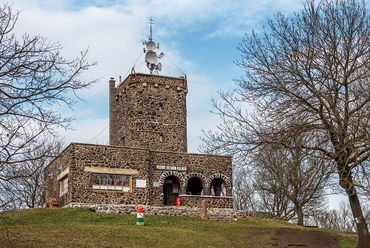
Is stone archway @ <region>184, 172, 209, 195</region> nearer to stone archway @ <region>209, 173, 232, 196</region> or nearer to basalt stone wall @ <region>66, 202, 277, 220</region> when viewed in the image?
stone archway @ <region>209, 173, 232, 196</region>

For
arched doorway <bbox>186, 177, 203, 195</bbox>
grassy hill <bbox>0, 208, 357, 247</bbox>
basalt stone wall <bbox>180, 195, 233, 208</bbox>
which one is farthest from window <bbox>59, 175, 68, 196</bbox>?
arched doorway <bbox>186, 177, 203, 195</bbox>

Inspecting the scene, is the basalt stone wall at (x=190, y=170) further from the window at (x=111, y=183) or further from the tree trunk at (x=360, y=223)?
the tree trunk at (x=360, y=223)

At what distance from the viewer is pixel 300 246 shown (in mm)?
22891

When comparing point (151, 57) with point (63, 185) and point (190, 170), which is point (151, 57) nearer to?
point (190, 170)

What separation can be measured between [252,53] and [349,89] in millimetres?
3997

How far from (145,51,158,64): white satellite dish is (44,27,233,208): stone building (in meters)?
2.01

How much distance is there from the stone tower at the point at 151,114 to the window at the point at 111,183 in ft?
16.3

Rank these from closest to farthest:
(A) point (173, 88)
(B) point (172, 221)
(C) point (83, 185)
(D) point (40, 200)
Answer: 1. (B) point (172, 221)
2. (C) point (83, 185)
3. (A) point (173, 88)
4. (D) point (40, 200)

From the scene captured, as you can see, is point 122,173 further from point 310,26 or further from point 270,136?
point 310,26

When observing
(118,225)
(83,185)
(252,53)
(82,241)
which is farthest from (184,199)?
(252,53)

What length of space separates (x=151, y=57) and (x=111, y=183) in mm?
12266

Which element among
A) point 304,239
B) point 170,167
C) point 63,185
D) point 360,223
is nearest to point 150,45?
point 170,167

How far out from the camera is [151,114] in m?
37.5

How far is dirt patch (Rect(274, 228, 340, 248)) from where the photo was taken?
75.8ft
